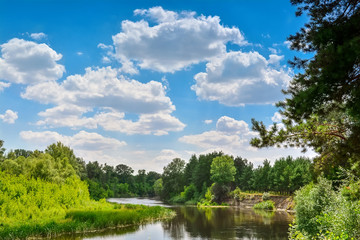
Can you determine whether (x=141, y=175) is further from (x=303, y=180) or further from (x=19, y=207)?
(x=19, y=207)

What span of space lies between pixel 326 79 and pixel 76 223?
2971cm

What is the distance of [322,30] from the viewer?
27.7 ft

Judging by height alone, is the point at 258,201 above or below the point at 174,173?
below

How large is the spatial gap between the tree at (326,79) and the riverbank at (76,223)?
22.5 metres

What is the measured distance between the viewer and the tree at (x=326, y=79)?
27.4ft

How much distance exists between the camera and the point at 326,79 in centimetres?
872

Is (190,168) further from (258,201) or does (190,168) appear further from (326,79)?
(326,79)

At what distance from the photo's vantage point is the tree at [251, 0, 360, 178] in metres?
8.35

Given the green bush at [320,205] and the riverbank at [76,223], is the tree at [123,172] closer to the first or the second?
the riverbank at [76,223]

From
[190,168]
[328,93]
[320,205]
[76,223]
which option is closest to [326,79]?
[328,93]

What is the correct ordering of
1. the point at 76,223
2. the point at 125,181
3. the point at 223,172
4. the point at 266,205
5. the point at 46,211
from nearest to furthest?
the point at 76,223
the point at 46,211
the point at 266,205
the point at 223,172
the point at 125,181

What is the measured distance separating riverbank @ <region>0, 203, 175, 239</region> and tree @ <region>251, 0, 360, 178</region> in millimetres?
22466

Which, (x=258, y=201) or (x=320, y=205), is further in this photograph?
(x=258, y=201)

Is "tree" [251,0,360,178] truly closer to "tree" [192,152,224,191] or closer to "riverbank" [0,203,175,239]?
"riverbank" [0,203,175,239]
